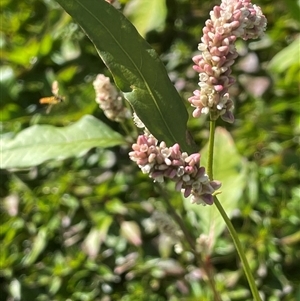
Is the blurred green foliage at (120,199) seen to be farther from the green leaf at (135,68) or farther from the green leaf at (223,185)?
the green leaf at (135,68)

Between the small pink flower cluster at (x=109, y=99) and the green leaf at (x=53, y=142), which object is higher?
the small pink flower cluster at (x=109, y=99)

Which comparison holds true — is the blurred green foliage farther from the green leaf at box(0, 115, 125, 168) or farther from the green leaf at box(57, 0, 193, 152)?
the green leaf at box(57, 0, 193, 152)

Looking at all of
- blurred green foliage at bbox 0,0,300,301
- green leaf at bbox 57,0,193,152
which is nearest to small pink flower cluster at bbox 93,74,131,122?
green leaf at bbox 57,0,193,152

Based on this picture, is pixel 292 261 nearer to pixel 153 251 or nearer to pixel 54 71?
pixel 153 251

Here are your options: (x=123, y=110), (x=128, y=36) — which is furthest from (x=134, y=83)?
(x=123, y=110)

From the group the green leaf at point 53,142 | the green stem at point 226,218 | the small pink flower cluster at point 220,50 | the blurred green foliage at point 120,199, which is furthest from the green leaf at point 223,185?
the small pink flower cluster at point 220,50
